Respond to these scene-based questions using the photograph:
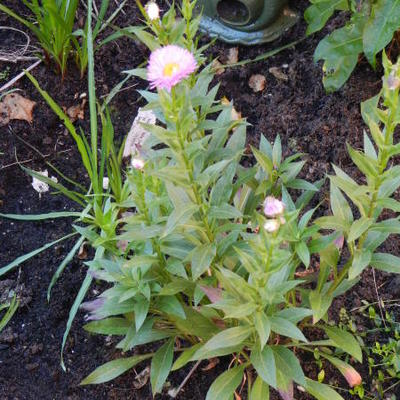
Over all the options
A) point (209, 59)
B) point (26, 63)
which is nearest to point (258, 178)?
point (209, 59)

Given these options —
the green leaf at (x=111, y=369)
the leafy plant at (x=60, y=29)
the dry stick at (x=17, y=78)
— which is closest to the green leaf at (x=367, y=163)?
the green leaf at (x=111, y=369)

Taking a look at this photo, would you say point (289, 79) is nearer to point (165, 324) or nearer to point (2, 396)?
point (165, 324)

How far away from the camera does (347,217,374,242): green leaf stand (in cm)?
150

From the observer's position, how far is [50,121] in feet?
8.51

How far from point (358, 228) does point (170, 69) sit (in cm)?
61

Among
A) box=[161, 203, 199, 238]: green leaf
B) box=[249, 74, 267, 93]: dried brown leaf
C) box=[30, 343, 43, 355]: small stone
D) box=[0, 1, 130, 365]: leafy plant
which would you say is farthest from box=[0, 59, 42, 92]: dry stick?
box=[161, 203, 199, 238]: green leaf

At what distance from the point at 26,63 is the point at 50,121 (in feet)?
1.11

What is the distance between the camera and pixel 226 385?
1.74 m

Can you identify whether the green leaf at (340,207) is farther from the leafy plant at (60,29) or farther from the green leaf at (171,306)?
the leafy plant at (60,29)

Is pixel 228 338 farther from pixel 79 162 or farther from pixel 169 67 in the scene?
pixel 79 162

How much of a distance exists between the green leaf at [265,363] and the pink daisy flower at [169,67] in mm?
736

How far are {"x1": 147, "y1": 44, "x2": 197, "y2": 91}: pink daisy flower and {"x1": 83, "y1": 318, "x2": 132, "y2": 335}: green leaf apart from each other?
838mm

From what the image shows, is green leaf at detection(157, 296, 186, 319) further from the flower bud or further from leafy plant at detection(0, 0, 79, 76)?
leafy plant at detection(0, 0, 79, 76)

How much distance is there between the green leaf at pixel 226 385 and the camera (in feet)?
5.63
